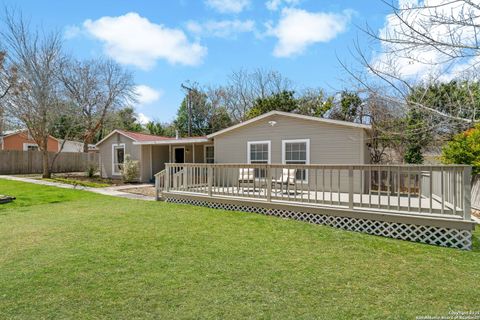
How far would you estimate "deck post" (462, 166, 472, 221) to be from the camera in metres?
5.00

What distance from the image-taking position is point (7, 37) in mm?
16188

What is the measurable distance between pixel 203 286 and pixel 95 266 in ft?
5.53

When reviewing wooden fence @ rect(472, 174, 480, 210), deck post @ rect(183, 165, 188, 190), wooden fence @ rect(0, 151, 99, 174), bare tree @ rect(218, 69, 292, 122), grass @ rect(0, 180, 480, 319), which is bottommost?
grass @ rect(0, 180, 480, 319)

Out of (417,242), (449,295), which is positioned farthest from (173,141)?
(449,295)

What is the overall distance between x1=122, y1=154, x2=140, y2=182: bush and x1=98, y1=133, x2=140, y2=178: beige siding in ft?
2.29

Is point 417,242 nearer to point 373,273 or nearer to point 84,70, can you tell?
point 373,273

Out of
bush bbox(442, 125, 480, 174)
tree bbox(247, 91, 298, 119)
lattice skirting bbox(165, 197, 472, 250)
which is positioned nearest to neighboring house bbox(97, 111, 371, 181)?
bush bbox(442, 125, 480, 174)

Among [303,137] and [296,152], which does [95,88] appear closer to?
[296,152]

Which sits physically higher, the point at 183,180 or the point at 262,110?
the point at 262,110

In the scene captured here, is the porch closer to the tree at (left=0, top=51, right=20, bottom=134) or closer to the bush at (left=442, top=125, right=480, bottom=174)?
the bush at (left=442, top=125, right=480, bottom=174)

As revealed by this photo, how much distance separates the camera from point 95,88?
22.3 meters

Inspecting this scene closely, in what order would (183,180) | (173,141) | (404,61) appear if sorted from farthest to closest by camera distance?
(173,141) → (183,180) → (404,61)

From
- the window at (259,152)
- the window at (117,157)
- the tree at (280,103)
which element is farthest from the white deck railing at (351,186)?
the tree at (280,103)

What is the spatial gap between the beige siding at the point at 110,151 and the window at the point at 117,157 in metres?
0.28
